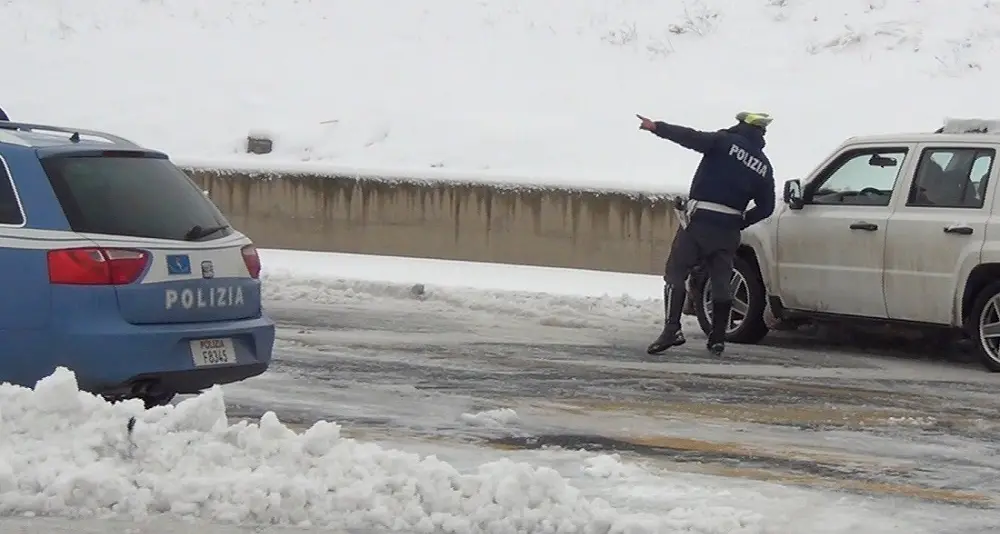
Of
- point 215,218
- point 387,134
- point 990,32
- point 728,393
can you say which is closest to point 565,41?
point 387,134

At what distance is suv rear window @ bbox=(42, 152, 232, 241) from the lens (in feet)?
23.9

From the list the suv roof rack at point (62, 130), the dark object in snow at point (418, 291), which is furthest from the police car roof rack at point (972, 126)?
the suv roof rack at point (62, 130)

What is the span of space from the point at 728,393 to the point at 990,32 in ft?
42.6

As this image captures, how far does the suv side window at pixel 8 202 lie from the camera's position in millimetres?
7109

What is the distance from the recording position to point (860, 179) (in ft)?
38.1

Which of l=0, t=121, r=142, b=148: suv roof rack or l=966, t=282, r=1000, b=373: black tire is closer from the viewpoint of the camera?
l=0, t=121, r=142, b=148: suv roof rack

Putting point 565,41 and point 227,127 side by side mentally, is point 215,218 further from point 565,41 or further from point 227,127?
point 565,41

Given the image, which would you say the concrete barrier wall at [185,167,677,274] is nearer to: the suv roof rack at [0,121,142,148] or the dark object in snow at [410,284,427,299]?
the dark object in snow at [410,284,427,299]

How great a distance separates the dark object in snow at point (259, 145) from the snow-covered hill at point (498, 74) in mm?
160

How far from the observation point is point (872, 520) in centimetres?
645

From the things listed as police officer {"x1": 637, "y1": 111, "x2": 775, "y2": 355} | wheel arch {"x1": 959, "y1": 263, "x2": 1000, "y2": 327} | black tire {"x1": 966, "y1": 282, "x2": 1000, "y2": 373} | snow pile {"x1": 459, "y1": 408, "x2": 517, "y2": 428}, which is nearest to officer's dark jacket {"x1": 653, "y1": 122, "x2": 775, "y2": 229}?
police officer {"x1": 637, "y1": 111, "x2": 775, "y2": 355}

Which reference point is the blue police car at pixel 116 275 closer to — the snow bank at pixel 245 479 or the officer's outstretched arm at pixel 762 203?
the snow bank at pixel 245 479

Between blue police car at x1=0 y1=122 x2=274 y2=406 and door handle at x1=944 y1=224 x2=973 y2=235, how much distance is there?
5.18 meters

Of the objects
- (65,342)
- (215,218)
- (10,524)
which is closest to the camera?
(10,524)
